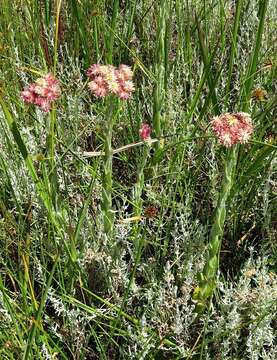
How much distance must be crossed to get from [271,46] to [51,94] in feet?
4.01

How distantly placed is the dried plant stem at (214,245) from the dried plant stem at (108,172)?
0.27 m

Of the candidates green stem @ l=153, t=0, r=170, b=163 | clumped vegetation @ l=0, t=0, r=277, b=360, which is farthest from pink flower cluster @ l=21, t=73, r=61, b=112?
green stem @ l=153, t=0, r=170, b=163

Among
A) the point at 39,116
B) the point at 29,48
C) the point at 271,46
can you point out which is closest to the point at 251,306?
the point at 39,116

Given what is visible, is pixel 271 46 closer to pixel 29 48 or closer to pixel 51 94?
pixel 29 48

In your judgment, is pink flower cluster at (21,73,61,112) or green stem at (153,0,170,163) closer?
pink flower cluster at (21,73,61,112)

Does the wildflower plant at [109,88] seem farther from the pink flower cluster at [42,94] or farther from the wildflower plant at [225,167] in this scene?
the wildflower plant at [225,167]

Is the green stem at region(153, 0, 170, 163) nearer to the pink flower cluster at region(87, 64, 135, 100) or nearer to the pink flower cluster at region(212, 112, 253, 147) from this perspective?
the pink flower cluster at region(87, 64, 135, 100)

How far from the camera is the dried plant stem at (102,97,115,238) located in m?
1.17

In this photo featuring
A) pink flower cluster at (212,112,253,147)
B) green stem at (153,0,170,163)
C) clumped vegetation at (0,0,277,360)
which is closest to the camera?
pink flower cluster at (212,112,253,147)

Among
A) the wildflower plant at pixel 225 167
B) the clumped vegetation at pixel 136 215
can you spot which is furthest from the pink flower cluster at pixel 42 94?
the wildflower plant at pixel 225 167

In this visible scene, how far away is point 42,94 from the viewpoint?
3.80 feet

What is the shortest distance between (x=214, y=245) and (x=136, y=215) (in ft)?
1.10

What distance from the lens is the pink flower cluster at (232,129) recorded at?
1074mm

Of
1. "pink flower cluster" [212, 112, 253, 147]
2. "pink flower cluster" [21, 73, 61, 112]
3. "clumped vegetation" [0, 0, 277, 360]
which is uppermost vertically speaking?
"pink flower cluster" [21, 73, 61, 112]
